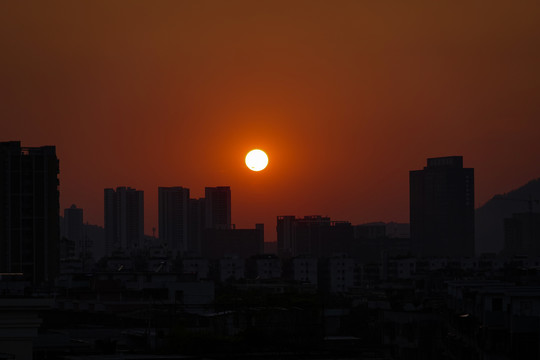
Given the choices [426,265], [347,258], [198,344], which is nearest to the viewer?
[198,344]

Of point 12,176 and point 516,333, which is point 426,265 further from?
point 516,333

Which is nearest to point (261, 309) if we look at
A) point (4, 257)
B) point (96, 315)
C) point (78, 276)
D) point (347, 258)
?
point (96, 315)

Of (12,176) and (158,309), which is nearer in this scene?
(158,309)

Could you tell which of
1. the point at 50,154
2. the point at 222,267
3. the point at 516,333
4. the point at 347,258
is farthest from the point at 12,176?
the point at 516,333

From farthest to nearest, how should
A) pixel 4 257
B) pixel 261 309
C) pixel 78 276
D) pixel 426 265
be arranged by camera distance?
1. pixel 426 265
2. pixel 4 257
3. pixel 78 276
4. pixel 261 309

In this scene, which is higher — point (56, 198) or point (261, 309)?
point (56, 198)

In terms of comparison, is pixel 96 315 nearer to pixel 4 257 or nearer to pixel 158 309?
pixel 158 309
